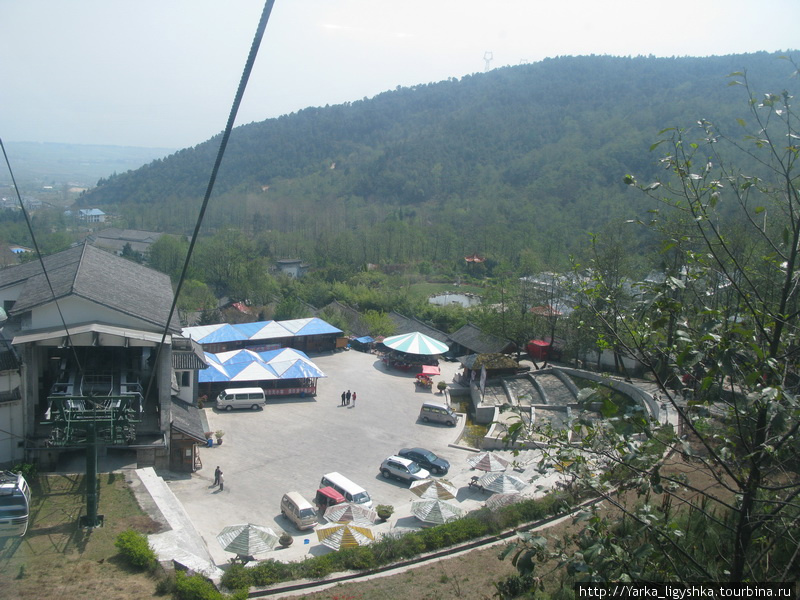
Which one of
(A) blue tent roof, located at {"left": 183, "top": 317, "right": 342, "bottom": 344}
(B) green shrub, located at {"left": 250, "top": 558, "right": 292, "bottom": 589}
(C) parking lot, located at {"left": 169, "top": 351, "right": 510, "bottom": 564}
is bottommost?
(C) parking lot, located at {"left": 169, "top": 351, "right": 510, "bottom": 564}

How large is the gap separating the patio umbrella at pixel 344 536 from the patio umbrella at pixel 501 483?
2.87m

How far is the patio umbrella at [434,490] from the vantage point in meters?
11.2

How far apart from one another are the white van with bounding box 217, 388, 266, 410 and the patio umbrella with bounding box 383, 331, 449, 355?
618cm

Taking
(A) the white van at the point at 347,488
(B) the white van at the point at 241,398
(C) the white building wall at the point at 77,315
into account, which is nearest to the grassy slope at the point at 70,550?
(C) the white building wall at the point at 77,315

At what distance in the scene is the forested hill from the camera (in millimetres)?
54875

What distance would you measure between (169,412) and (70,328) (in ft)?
7.60

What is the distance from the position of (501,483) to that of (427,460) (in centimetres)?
217

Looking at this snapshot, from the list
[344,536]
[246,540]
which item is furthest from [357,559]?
[246,540]

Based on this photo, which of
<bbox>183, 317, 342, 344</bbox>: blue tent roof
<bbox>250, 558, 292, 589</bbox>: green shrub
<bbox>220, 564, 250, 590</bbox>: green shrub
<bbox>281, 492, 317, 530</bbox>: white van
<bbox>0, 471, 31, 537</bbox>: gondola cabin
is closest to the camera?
<bbox>220, 564, 250, 590</bbox>: green shrub

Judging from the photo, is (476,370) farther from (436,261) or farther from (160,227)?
(160,227)

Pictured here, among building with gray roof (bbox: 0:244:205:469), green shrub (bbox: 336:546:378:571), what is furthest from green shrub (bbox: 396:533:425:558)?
building with gray roof (bbox: 0:244:205:469)

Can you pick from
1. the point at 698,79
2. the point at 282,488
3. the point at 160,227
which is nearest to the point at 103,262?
the point at 282,488

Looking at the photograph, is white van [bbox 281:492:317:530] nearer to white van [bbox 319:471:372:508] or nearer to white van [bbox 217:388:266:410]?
white van [bbox 319:471:372:508]

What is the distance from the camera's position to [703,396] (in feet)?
8.71
